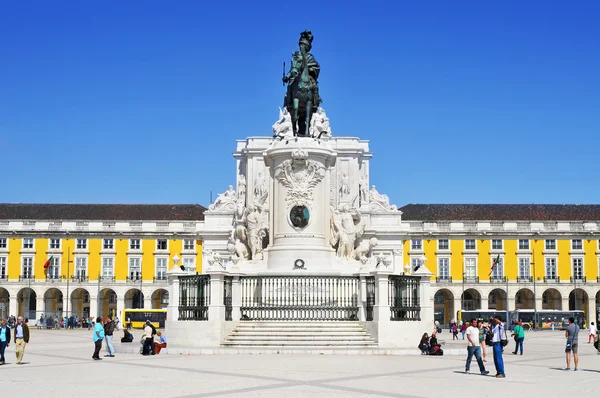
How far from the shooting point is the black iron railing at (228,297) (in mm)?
25172

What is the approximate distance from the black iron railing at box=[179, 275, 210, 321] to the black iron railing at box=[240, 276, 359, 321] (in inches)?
47.5

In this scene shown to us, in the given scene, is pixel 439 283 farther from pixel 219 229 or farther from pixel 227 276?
pixel 227 276

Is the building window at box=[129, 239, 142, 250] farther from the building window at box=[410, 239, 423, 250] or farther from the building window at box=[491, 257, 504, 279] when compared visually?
the building window at box=[491, 257, 504, 279]

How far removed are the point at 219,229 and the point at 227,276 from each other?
4686 centimetres

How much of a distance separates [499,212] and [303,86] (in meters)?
68.7

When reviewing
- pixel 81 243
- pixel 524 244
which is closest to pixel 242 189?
pixel 81 243

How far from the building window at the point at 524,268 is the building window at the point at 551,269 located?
6.33 feet

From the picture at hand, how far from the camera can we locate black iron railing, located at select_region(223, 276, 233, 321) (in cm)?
2517

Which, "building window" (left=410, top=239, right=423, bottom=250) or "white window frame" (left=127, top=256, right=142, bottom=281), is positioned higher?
"building window" (left=410, top=239, right=423, bottom=250)

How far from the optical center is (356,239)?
97.2 feet

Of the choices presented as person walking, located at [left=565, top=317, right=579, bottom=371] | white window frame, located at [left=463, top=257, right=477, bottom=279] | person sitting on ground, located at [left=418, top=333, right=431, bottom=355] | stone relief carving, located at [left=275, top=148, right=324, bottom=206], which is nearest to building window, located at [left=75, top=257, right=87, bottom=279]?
white window frame, located at [left=463, top=257, right=477, bottom=279]

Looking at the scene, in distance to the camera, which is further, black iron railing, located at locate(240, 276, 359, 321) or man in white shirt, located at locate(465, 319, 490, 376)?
black iron railing, located at locate(240, 276, 359, 321)

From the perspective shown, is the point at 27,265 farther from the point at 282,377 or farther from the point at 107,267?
the point at 282,377

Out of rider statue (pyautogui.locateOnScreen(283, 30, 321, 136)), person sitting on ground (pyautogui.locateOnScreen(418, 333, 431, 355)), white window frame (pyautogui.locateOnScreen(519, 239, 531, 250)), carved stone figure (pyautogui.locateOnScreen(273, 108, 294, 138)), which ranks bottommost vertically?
person sitting on ground (pyautogui.locateOnScreen(418, 333, 431, 355))
